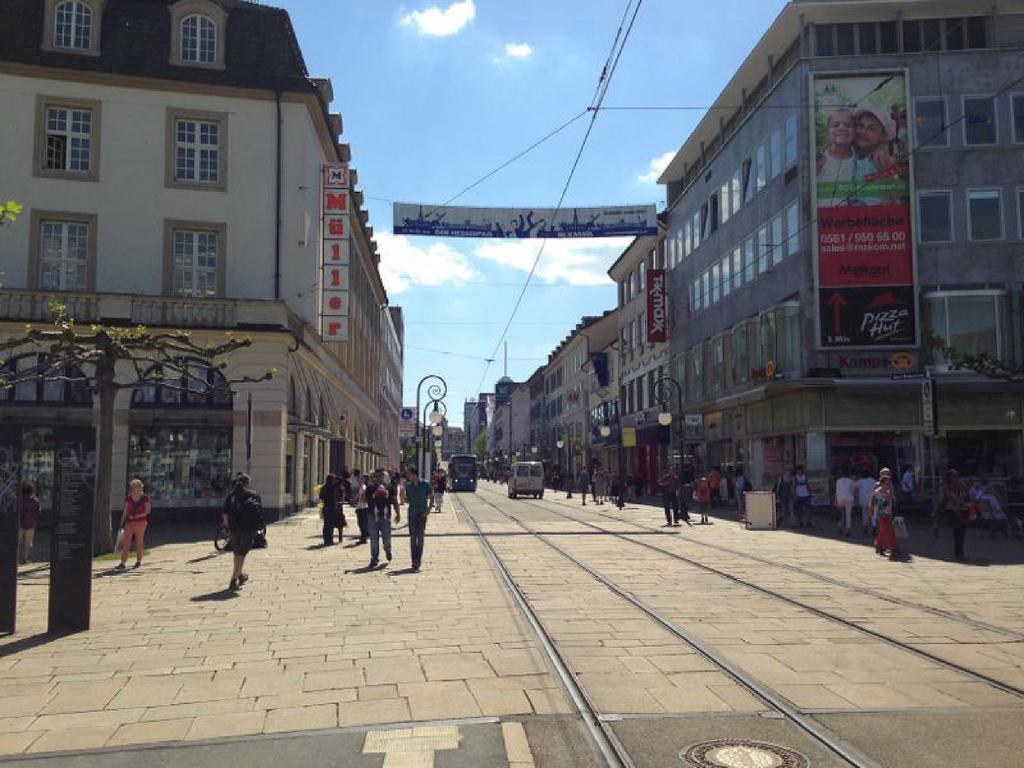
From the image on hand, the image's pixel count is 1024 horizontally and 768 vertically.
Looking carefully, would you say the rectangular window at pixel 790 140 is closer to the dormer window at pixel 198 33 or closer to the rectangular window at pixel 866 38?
the rectangular window at pixel 866 38

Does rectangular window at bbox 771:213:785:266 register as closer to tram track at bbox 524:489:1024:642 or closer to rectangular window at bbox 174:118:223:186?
tram track at bbox 524:489:1024:642

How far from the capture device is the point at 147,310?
25.8 m

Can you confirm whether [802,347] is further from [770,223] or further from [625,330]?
[625,330]

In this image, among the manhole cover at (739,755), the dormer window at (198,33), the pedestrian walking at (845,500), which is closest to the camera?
the manhole cover at (739,755)

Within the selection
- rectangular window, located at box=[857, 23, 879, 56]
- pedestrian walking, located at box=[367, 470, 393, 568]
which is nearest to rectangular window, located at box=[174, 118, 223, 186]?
pedestrian walking, located at box=[367, 470, 393, 568]

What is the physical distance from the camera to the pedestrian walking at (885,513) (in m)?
17.0

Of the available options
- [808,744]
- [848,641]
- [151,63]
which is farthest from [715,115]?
[808,744]

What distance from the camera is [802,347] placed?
31.3 metres

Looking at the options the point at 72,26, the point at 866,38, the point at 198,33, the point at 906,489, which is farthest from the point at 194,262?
the point at 866,38

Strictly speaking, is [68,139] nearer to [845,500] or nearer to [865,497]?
[845,500]

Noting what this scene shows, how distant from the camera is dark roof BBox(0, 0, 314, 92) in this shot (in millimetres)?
26938

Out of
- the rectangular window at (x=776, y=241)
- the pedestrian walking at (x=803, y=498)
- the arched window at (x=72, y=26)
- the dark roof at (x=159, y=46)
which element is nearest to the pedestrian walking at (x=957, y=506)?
the pedestrian walking at (x=803, y=498)

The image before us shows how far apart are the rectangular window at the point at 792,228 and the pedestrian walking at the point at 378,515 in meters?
20.7

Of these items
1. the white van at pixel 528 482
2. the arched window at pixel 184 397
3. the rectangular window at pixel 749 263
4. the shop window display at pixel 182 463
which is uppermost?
the rectangular window at pixel 749 263
